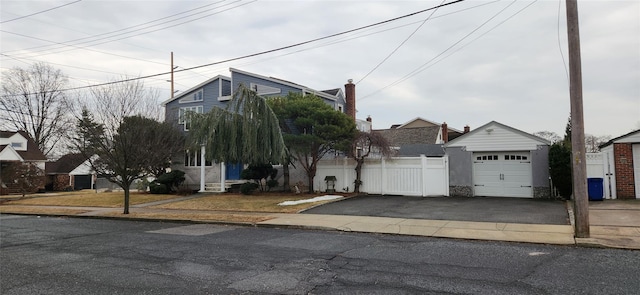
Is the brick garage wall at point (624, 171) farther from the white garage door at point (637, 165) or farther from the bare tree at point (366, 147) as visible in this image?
the bare tree at point (366, 147)

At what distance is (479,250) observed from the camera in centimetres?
768

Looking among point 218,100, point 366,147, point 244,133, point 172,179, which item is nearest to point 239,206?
point 244,133

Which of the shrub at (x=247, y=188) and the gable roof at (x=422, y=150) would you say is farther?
the gable roof at (x=422, y=150)

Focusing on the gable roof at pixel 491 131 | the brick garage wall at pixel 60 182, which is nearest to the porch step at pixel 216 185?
the gable roof at pixel 491 131

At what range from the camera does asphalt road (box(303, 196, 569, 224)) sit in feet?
38.3

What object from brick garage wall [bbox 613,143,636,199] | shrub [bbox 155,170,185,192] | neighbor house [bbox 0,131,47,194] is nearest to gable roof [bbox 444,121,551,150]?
brick garage wall [bbox 613,143,636,199]

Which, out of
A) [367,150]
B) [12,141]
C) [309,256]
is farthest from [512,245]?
[12,141]

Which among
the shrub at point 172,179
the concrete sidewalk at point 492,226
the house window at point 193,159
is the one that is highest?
the house window at point 193,159

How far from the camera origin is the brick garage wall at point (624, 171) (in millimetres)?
15188

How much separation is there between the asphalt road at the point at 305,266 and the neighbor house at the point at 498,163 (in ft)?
33.9

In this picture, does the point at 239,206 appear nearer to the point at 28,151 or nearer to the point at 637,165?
the point at 637,165

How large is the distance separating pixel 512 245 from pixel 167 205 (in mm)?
15245

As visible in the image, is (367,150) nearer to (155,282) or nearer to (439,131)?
(155,282)

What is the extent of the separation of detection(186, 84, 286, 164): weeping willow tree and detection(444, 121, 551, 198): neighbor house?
8.69 m
